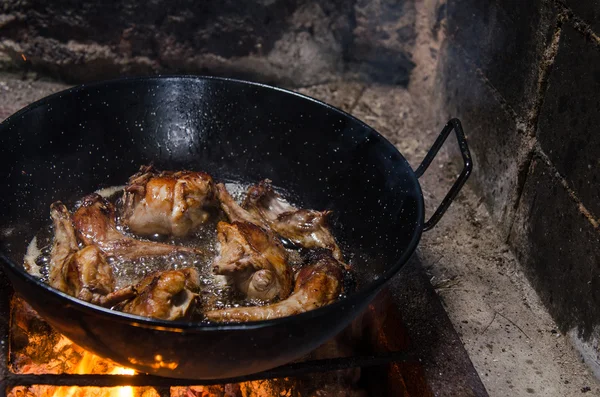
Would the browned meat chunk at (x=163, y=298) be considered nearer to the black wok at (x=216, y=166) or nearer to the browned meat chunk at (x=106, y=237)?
the black wok at (x=216, y=166)

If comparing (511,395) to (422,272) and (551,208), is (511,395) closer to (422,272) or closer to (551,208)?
(422,272)

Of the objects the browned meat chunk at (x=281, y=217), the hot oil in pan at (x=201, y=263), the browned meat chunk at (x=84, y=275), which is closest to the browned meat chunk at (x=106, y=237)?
the hot oil in pan at (x=201, y=263)

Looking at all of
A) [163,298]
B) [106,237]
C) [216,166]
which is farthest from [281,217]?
[163,298]

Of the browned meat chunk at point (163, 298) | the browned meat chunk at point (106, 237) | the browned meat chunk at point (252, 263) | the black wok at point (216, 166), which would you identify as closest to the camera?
the black wok at point (216, 166)

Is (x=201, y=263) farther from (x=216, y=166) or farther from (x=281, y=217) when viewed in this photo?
(x=216, y=166)

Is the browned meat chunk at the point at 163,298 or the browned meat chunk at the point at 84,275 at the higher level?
the browned meat chunk at the point at 163,298

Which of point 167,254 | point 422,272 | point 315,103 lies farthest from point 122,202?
point 422,272

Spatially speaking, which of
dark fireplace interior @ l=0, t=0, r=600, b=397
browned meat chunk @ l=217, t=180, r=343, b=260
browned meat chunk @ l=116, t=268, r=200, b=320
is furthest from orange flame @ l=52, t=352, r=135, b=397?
browned meat chunk @ l=217, t=180, r=343, b=260
